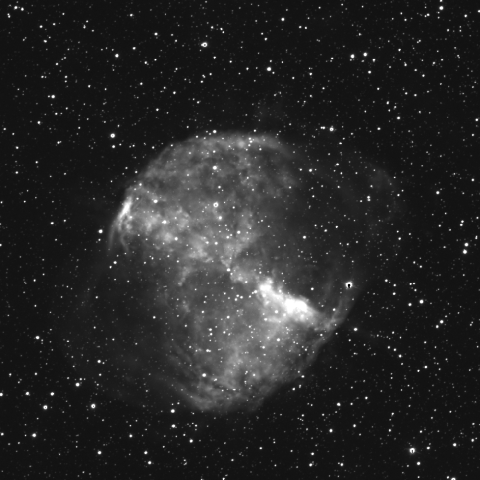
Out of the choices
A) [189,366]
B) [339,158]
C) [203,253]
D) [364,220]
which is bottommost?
[189,366]

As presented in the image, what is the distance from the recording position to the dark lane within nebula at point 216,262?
3.59 meters

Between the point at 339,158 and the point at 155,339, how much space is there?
2.45 meters

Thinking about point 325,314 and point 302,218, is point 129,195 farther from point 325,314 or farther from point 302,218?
point 325,314

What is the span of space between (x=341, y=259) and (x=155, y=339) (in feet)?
6.37

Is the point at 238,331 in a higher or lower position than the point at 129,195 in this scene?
lower

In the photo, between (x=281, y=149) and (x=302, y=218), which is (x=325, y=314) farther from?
(x=281, y=149)

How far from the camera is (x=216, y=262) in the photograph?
11.9ft

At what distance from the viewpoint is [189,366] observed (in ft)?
12.1

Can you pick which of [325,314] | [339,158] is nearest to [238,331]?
[325,314]

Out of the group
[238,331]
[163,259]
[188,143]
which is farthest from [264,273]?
[188,143]

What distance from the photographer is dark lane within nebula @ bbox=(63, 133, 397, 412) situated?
141 inches

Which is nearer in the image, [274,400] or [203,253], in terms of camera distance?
[203,253]

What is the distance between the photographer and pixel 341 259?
12.3ft

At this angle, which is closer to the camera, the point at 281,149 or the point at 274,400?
the point at 281,149
